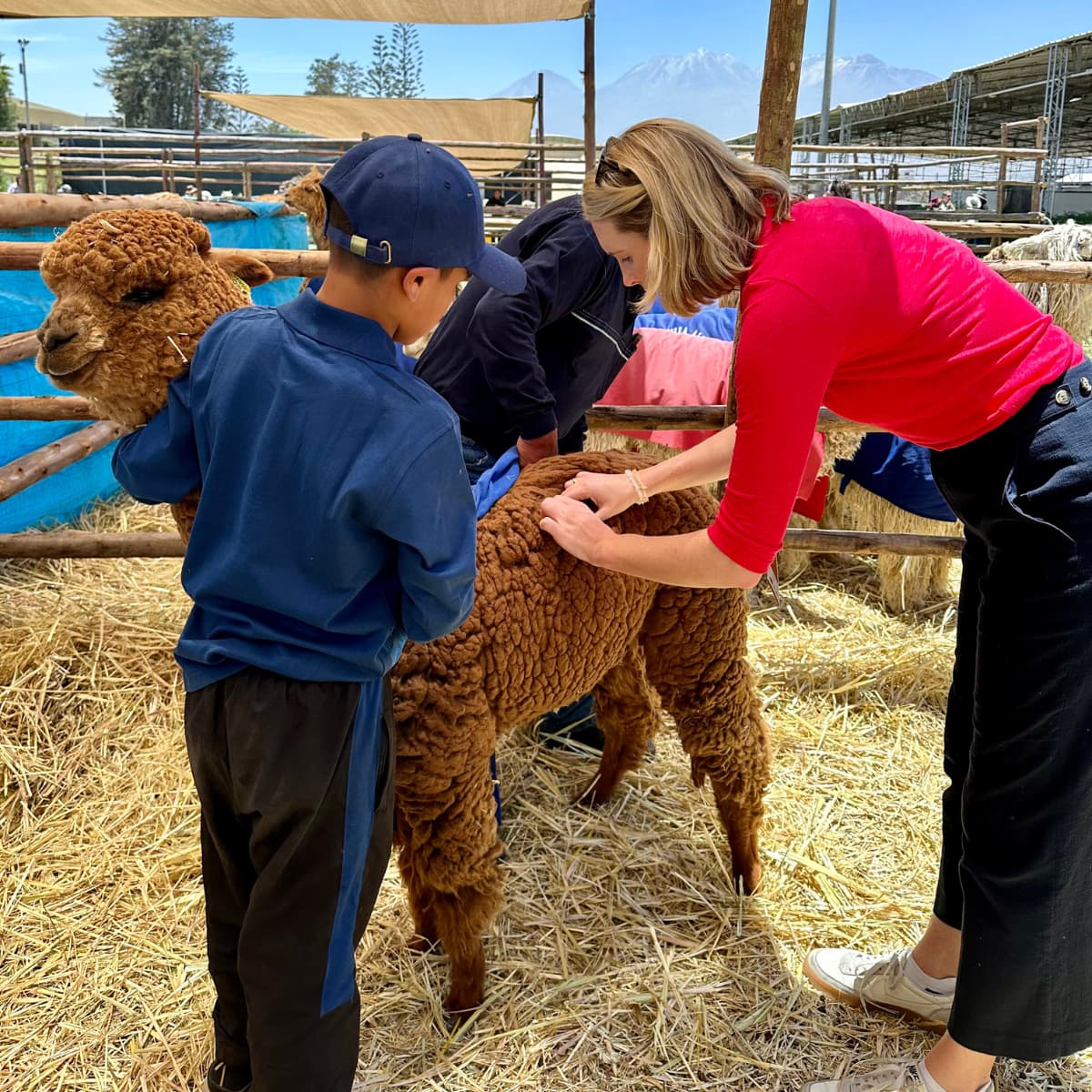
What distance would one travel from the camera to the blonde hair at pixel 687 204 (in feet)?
4.68

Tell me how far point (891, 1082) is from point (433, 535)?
160cm

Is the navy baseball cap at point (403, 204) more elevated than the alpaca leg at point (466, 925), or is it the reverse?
the navy baseball cap at point (403, 204)

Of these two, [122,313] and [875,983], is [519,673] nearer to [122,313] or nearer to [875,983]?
Answer: [122,313]

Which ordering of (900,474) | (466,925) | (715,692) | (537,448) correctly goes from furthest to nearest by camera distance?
(900,474) → (715,692) → (537,448) → (466,925)

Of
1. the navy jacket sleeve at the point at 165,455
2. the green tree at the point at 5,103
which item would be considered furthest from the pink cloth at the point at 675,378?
the green tree at the point at 5,103

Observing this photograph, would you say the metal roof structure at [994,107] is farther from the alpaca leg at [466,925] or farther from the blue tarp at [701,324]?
the alpaca leg at [466,925]

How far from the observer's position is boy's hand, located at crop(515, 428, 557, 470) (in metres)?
2.28

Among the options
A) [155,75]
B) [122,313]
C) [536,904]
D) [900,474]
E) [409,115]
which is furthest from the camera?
[155,75]

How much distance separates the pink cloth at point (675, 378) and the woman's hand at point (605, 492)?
6.90 ft

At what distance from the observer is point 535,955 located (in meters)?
2.39

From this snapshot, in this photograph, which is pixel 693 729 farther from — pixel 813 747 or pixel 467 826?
pixel 813 747

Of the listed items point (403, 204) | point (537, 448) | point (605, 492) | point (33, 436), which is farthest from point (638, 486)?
point (33, 436)

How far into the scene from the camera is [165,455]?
1447 millimetres

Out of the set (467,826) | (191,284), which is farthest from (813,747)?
(191,284)
